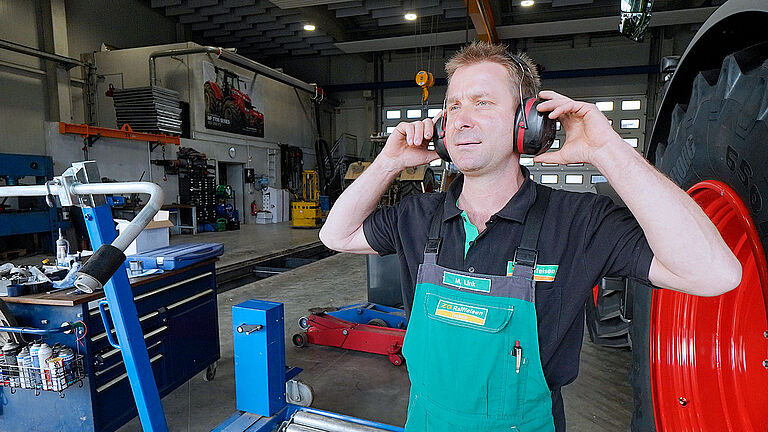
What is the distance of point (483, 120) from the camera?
1.15 meters

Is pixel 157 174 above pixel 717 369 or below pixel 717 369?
above

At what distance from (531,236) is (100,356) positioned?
7.22 ft

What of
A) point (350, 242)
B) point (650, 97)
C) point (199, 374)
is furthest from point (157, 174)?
point (650, 97)

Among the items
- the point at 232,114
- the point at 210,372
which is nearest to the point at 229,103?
the point at 232,114

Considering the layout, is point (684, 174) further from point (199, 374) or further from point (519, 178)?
point (199, 374)

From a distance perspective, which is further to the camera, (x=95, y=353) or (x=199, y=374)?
(x=199, y=374)

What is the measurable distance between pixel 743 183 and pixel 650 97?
49.7 feet

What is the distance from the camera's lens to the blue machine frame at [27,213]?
6.73 m

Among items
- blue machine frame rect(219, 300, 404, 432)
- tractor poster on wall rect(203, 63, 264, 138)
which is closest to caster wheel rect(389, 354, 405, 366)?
A: blue machine frame rect(219, 300, 404, 432)

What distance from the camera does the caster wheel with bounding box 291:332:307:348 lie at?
149 inches

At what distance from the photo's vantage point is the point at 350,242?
145cm

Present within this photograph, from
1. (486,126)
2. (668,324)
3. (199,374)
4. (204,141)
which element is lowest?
(199,374)

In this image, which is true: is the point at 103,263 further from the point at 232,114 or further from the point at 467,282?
the point at 232,114

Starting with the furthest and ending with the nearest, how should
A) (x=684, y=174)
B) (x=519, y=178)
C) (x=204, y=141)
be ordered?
(x=204, y=141)
(x=684, y=174)
(x=519, y=178)
